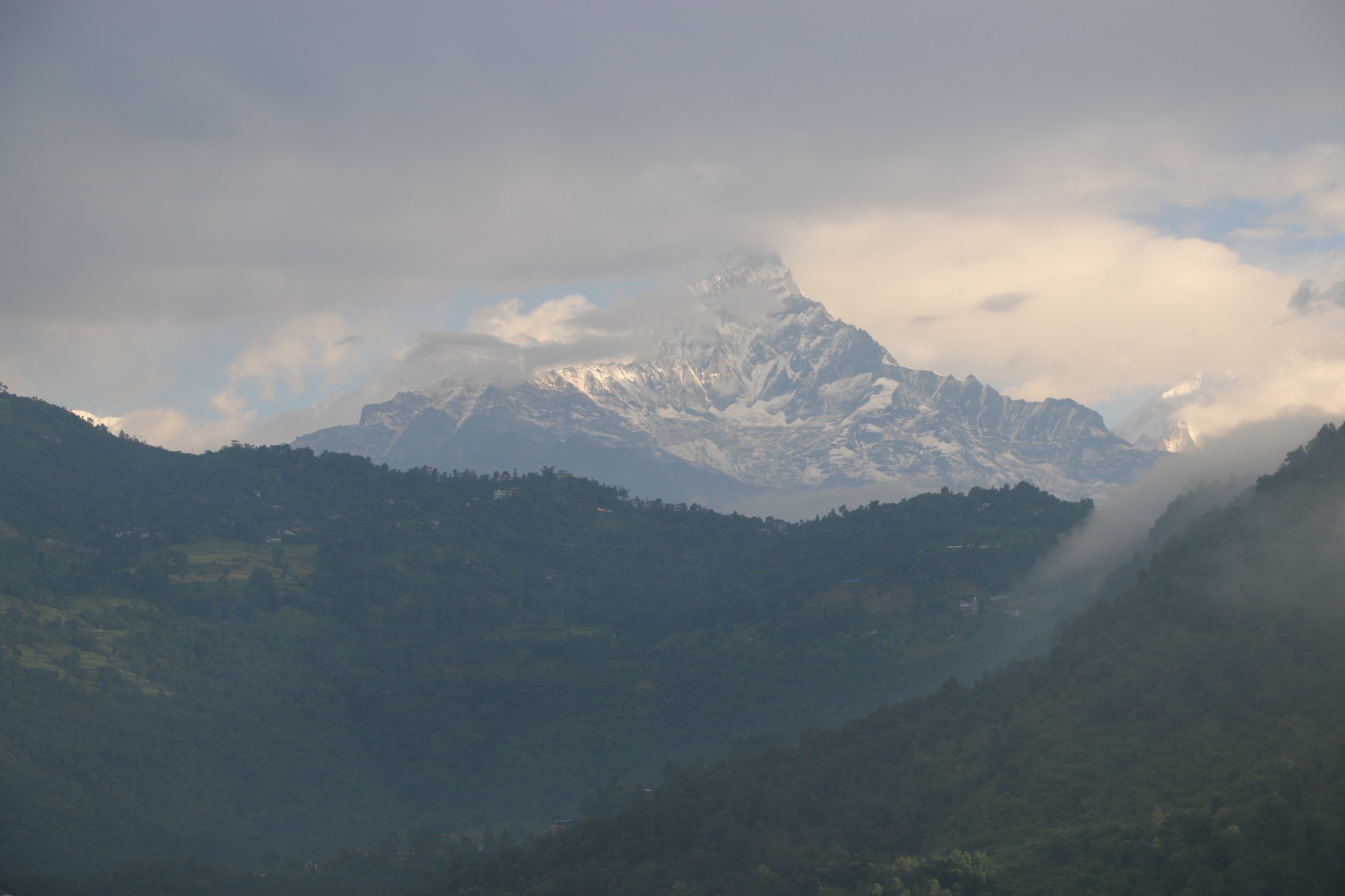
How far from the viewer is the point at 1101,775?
282ft

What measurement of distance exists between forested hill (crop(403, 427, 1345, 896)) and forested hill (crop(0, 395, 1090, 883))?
3429 centimetres

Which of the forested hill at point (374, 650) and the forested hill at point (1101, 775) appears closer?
the forested hill at point (1101, 775)

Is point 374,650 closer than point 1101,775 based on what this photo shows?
No

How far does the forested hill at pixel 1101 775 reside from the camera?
73812 millimetres

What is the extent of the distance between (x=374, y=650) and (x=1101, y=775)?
103 meters

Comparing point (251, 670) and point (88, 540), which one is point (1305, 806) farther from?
point (88, 540)

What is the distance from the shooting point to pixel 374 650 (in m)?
164

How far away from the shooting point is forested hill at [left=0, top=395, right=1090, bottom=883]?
127875mm

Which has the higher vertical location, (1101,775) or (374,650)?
(374,650)

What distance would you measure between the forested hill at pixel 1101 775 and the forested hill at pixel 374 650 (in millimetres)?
34294

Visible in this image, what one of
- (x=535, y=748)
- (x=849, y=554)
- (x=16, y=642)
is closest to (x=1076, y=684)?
(x=535, y=748)

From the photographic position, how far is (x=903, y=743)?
105438 mm

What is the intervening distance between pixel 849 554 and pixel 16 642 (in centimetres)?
10432

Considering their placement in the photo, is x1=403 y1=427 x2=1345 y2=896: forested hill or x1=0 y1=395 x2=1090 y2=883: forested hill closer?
x1=403 y1=427 x2=1345 y2=896: forested hill
